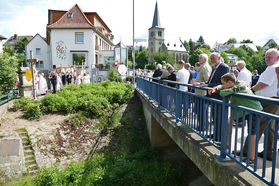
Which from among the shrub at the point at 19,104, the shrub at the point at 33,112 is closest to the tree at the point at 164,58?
the shrub at the point at 19,104

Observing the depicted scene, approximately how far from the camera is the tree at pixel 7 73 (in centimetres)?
1010

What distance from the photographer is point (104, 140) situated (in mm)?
10648

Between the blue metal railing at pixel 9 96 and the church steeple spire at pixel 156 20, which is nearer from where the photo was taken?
the blue metal railing at pixel 9 96

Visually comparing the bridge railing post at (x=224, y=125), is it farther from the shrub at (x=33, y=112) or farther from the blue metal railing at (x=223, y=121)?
the shrub at (x=33, y=112)

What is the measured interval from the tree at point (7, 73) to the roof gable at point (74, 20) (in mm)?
19094

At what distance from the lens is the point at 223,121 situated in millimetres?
3221

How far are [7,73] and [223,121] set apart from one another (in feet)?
34.7

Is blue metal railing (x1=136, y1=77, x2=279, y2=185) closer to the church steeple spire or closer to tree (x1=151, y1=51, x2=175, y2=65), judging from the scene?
tree (x1=151, y1=51, x2=175, y2=65)

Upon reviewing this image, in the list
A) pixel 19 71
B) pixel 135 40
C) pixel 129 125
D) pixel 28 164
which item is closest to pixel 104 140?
pixel 129 125

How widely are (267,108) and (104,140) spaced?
8658 millimetres

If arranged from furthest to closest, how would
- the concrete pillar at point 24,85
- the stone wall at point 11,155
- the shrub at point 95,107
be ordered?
1. the concrete pillar at point 24,85
2. the shrub at point 95,107
3. the stone wall at point 11,155

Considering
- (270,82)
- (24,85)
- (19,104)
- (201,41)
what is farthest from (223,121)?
(201,41)

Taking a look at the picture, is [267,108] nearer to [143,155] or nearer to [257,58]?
[143,155]

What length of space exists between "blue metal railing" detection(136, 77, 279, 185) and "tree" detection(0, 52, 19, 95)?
7792mm
